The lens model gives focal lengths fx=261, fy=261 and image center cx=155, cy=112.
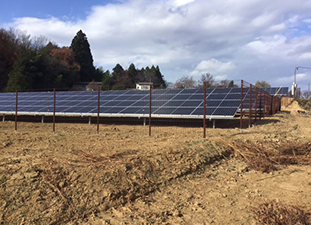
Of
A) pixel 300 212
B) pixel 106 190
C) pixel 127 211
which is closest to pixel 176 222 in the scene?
pixel 127 211

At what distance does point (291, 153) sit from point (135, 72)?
6220cm

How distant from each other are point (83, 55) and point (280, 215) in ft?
199

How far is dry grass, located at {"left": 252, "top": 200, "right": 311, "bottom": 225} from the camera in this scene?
3.57 meters

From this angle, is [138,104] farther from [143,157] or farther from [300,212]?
[300,212]

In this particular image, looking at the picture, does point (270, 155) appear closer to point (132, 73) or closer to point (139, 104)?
point (139, 104)

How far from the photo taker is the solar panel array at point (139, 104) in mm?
14055

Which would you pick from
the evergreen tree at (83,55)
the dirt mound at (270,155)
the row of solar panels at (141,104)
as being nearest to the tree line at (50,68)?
the evergreen tree at (83,55)

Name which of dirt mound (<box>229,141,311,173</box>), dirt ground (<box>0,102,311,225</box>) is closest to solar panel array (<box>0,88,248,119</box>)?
dirt mound (<box>229,141,311,173</box>)

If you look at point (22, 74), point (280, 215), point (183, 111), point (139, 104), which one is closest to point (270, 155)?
point (280, 215)

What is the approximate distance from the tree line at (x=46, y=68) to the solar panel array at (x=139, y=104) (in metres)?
13.0

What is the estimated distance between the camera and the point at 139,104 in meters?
16.6

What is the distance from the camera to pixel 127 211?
13.6 feet

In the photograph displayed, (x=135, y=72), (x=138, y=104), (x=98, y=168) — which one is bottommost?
(x=98, y=168)

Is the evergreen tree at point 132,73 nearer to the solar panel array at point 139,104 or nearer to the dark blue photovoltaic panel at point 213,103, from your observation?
the solar panel array at point 139,104
